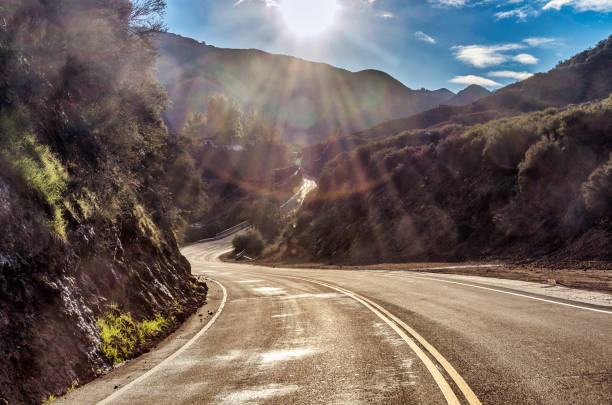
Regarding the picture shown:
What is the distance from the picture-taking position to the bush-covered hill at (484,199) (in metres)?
25.7

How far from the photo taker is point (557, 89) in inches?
2896

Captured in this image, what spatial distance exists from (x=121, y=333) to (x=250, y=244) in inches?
2068

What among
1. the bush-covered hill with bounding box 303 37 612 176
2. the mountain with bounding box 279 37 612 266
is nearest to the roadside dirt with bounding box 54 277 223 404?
the mountain with bounding box 279 37 612 266

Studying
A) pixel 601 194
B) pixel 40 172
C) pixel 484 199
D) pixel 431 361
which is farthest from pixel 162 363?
pixel 484 199

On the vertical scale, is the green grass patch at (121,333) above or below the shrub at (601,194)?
below

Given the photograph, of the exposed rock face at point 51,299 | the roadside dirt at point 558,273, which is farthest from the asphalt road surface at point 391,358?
the roadside dirt at point 558,273

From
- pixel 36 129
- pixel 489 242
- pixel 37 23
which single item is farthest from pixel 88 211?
pixel 489 242

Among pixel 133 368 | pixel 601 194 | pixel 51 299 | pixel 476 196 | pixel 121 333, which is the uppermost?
pixel 476 196

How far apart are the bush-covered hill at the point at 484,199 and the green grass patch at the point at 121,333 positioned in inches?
817

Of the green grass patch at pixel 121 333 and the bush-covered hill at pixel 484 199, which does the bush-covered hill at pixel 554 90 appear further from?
the green grass patch at pixel 121 333

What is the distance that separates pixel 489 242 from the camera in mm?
30516

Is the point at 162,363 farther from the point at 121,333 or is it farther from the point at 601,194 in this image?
the point at 601,194

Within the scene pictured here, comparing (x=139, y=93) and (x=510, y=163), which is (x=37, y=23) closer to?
(x=139, y=93)

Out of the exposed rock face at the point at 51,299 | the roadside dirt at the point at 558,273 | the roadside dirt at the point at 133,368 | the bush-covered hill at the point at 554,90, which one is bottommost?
the roadside dirt at the point at 558,273
